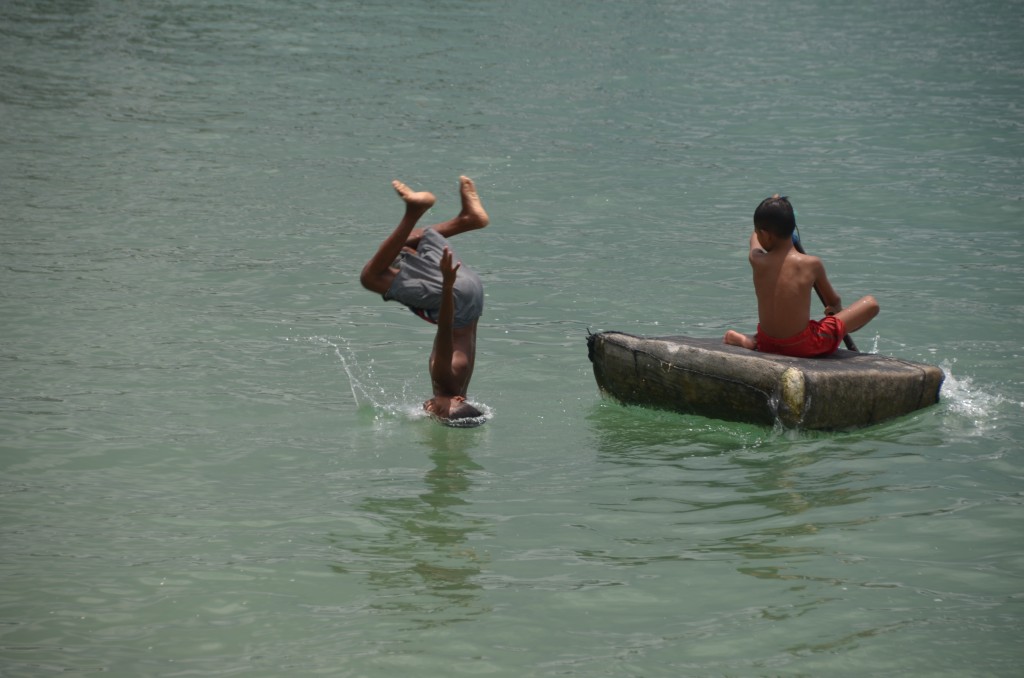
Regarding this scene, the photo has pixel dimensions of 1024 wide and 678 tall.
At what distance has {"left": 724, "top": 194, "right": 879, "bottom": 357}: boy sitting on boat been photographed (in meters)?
7.96

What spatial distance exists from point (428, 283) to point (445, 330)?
284mm

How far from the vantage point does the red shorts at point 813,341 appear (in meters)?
8.13

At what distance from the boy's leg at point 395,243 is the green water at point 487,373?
99 cm

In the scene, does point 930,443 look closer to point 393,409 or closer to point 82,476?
point 393,409

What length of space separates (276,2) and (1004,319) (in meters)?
18.1

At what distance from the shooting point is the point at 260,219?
13.4 meters

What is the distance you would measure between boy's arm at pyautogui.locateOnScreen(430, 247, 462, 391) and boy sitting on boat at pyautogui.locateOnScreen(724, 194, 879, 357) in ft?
6.01

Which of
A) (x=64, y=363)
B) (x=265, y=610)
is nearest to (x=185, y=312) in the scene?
(x=64, y=363)

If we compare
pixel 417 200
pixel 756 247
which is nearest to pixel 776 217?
pixel 756 247

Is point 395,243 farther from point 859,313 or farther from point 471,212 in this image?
point 859,313

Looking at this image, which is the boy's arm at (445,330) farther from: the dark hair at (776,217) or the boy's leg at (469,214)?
the dark hair at (776,217)

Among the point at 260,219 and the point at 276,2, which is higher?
the point at 276,2

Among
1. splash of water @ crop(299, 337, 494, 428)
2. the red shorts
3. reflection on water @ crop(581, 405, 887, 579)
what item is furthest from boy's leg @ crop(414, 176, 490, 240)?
the red shorts

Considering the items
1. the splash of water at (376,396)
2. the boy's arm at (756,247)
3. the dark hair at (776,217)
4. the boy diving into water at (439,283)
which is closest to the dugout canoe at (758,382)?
the boy's arm at (756,247)
